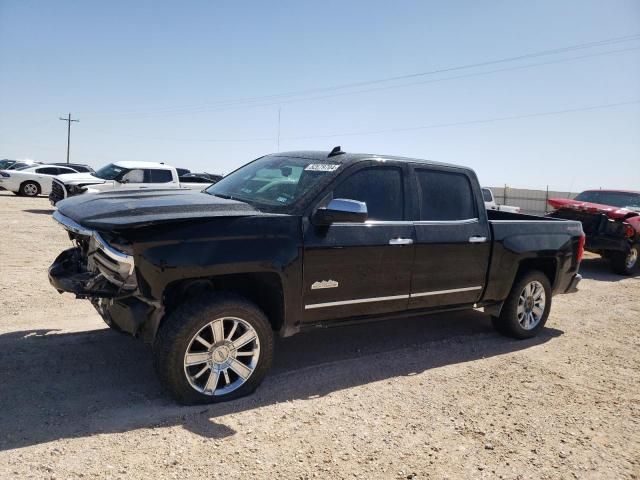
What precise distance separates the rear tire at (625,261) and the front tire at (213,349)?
32.0 feet

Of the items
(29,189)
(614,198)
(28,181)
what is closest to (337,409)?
(614,198)

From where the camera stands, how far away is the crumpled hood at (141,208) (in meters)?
3.67

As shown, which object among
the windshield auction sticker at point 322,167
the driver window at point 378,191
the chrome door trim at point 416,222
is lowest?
the chrome door trim at point 416,222

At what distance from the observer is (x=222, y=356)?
13.0 feet

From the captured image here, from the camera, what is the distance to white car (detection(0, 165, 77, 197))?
23.7m

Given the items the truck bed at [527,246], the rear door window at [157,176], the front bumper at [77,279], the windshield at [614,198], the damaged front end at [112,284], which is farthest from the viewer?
the rear door window at [157,176]

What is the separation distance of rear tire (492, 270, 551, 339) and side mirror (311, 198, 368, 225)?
2691 mm

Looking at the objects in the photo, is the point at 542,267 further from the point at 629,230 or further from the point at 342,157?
the point at 629,230

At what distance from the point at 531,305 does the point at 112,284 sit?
15.3 feet

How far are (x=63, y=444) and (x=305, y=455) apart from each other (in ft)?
4.81

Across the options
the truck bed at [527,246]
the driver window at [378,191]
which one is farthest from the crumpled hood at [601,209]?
the driver window at [378,191]

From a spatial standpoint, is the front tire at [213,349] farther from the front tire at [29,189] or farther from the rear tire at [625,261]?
the front tire at [29,189]

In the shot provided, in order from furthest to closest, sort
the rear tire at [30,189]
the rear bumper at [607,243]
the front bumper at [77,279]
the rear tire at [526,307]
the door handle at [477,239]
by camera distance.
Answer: the rear tire at [30,189]
the rear bumper at [607,243]
the rear tire at [526,307]
the door handle at [477,239]
the front bumper at [77,279]

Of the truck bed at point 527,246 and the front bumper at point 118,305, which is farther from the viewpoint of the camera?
the truck bed at point 527,246
